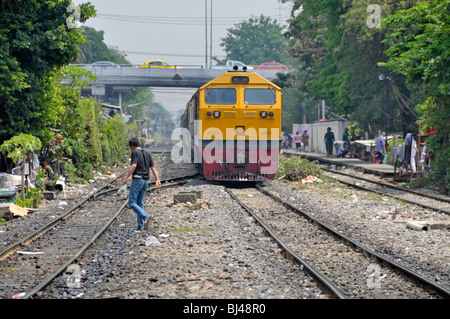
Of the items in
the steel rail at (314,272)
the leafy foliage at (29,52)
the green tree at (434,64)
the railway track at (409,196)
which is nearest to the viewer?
the steel rail at (314,272)

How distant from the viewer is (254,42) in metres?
102

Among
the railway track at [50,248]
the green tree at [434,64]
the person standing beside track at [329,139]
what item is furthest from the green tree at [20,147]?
the person standing beside track at [329,139]

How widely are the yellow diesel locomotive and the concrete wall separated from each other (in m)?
20.9

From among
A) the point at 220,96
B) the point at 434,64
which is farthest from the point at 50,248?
the point at 434,64

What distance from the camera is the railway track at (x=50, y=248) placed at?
22.5 feet

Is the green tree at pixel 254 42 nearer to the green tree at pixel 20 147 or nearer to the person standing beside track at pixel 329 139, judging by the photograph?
the person standing beside track at pixel 329 139

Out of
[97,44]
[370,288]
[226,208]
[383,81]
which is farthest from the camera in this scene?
[97,44]

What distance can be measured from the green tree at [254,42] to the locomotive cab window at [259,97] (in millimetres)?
84093

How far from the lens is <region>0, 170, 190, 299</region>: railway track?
6868 millimetres

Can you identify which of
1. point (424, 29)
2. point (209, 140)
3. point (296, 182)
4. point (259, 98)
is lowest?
point (296, 182)

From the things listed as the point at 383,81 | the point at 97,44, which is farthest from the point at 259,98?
the point at 97,44
